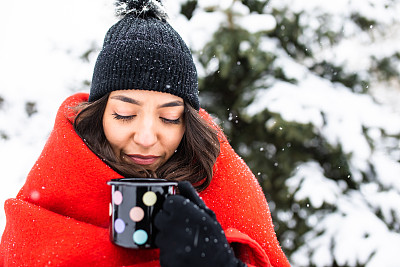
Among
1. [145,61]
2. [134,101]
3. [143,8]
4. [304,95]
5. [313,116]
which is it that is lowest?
[313,116]

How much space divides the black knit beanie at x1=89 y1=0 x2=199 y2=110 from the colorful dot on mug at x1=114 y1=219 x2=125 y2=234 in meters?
0.53

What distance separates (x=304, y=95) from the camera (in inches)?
103

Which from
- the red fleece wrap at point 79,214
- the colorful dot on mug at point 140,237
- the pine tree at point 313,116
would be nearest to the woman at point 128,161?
the red fleece wrap at point 79,214

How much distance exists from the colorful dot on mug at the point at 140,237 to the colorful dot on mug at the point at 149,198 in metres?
0.08

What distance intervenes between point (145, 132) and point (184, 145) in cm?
28

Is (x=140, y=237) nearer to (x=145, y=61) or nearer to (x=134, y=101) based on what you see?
(x=134, y=101)

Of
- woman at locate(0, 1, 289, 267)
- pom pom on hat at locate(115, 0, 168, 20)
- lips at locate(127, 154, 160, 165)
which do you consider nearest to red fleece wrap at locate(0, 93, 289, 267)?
woman at locate(0, 1, 289, 267)

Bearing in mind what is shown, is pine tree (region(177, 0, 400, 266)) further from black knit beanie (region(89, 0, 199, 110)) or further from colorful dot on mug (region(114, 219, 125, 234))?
colorful dot on mug (region(114, 219, 125, 234))

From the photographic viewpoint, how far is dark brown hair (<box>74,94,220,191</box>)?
1.45 m

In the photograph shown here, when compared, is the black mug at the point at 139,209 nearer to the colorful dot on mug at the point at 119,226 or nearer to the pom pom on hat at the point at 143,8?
the colorful dot on mug at the point at 119,226

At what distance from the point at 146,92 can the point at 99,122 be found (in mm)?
Result: 263

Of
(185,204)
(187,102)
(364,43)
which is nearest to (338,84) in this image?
(364,43)

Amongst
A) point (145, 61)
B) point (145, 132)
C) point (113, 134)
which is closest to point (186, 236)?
point (145, 132)

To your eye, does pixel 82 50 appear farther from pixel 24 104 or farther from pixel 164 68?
pixel 164 68
